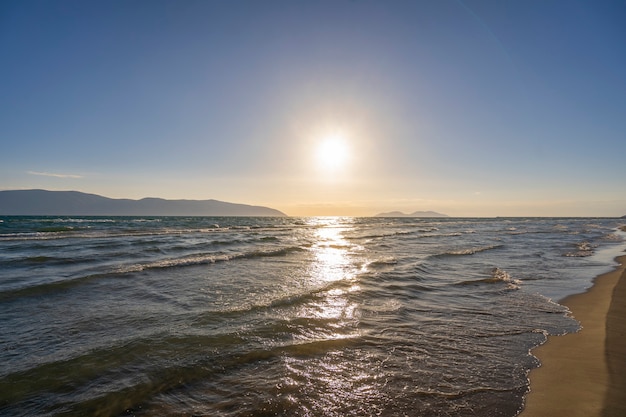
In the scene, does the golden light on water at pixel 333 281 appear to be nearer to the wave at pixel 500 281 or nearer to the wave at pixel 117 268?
the wave at pixel 117 268

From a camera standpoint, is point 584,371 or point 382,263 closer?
point 584,371

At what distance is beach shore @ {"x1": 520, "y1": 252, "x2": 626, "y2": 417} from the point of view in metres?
4.06

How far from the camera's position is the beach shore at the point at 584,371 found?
4.06 metres

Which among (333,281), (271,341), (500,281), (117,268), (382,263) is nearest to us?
(271,341)

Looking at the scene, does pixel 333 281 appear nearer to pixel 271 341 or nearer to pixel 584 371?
pixel 271 341

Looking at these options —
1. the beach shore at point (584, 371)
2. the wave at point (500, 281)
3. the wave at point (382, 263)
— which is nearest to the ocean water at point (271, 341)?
the wave at point (500, 281)

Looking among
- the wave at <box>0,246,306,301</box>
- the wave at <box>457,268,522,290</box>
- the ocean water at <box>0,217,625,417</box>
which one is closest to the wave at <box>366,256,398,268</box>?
the ocean water at <box>0,217,625,417</box>

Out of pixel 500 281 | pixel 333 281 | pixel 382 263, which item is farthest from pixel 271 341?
pixel 382 263

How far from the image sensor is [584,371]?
203 inches

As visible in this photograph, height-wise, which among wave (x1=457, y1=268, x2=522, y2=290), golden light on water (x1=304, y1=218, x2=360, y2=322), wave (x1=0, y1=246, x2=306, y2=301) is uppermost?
wave (x1=0, y1=246, x2=306, y2=301)

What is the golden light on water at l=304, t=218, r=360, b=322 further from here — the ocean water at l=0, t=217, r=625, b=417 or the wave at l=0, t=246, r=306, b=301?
the wave at l=0, t=246, r=306, b=301

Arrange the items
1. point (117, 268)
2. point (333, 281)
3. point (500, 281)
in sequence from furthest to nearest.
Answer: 1. point (117, 268)
2. point (500, 281)
3. point (333, 281)

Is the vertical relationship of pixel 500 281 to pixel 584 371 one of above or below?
below

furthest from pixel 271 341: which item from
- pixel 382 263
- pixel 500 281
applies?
pixel 382 263
